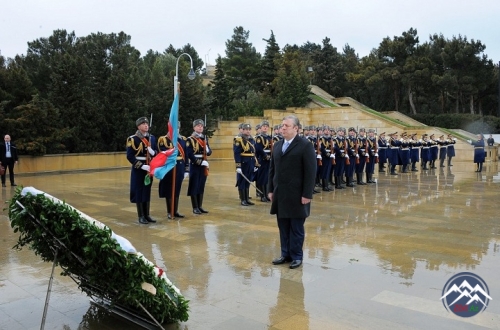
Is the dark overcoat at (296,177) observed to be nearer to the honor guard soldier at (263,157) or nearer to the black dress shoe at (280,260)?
the black dress shoe at (280,260)

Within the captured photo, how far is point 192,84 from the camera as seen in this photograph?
1000 inches

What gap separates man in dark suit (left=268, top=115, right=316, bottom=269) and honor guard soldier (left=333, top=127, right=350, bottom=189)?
25.5 ft

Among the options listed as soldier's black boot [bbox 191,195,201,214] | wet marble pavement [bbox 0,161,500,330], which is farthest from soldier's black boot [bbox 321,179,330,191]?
soldier's black boot [bbox 191,195,201,214]

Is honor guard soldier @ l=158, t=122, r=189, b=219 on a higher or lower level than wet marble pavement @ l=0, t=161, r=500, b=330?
higher

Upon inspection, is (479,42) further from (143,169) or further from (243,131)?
(143,169)

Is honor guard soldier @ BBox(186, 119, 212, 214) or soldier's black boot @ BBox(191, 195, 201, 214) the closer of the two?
honor guard soldier @ BBox(186, 119, 212, 214)

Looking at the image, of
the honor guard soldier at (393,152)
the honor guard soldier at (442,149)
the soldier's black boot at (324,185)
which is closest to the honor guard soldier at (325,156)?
the soldier's black boot at (324,185)

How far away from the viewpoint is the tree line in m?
21.1

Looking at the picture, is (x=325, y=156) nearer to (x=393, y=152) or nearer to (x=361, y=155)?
(x=361, y=155)

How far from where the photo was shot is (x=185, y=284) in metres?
4.94

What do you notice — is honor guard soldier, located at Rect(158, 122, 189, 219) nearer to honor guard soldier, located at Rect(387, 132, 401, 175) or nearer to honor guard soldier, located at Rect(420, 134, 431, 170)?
honor guard soldier, located at Rect(387, 132, 401, 175)

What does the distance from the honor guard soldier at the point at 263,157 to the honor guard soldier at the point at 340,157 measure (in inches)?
109

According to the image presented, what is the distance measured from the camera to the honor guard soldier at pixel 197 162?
361 inches

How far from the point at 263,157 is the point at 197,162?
2.32m
